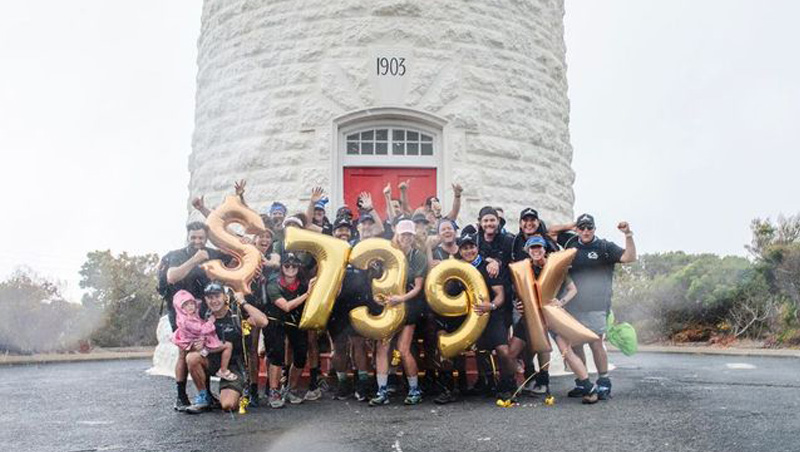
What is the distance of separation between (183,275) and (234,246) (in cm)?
50

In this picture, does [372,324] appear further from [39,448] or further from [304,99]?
[304,99]

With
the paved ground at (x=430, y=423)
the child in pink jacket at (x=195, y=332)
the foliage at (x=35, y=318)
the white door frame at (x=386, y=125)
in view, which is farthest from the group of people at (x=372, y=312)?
the foliage at (x=35, y=318)

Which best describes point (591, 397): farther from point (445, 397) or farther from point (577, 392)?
point (445, 397)

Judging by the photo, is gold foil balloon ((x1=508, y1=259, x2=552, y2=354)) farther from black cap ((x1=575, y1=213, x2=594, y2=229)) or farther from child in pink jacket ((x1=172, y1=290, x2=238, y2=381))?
child in pink jacket ((x1=172, y1=290, x2=238, y2=381))

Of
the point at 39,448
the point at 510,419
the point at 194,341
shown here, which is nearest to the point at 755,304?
the point at 510,419

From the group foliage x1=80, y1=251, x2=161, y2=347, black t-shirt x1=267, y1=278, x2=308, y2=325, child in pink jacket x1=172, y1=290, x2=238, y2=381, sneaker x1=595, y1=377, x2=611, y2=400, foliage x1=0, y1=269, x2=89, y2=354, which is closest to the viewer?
child in pink jacket x1=172, y1=290, x2=238, y2=381

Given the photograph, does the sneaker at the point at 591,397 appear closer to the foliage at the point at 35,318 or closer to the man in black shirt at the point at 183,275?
the man in black shirt at the point at 183,275

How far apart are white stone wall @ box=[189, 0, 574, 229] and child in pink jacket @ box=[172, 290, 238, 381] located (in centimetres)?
319

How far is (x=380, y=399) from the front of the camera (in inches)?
261

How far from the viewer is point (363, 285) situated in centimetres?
691

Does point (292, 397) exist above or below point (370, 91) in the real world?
below

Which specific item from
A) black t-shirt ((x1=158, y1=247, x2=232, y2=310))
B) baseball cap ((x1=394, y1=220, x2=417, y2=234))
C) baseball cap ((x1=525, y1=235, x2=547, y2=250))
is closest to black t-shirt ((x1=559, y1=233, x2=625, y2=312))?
baseball cap ((x1=525, y1=235, x2=547, y2=250))

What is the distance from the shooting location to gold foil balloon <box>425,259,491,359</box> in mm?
6574

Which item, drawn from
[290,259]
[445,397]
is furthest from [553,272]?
[290,259]
